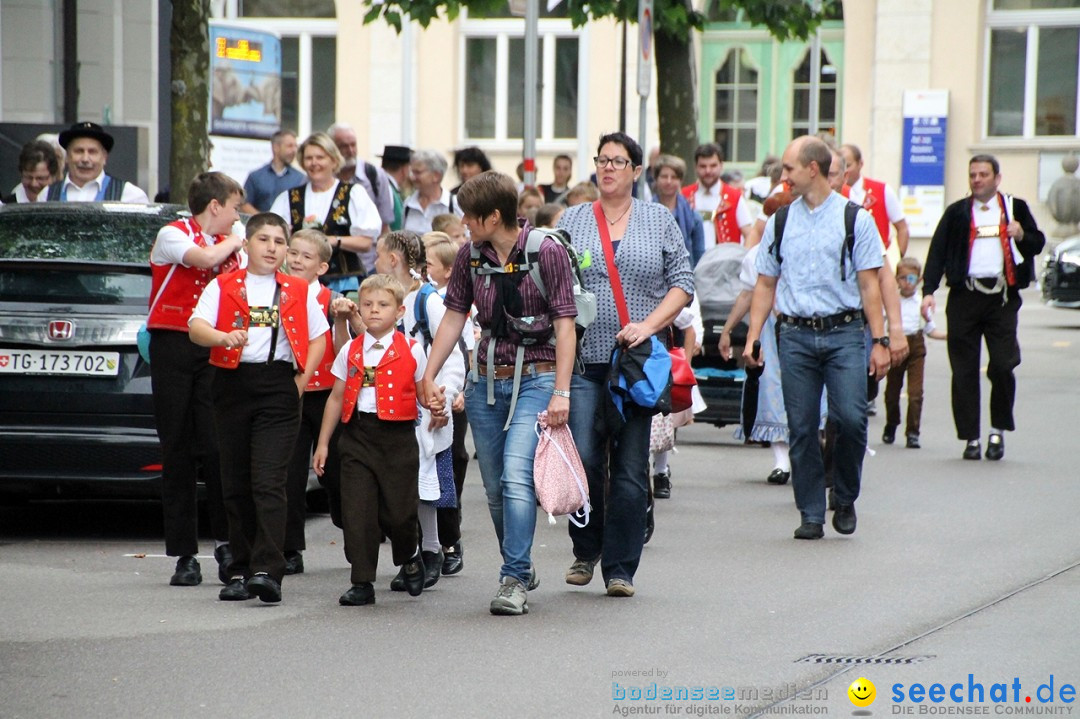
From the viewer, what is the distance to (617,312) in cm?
762

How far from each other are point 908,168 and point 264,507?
27539 mm

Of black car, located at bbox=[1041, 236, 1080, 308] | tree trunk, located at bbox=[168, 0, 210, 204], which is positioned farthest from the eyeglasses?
black car, located at bbox=[1041, 236, 1080, 308]

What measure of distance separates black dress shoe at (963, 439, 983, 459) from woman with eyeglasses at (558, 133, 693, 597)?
19.0 feet

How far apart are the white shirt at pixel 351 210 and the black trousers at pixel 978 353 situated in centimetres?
444

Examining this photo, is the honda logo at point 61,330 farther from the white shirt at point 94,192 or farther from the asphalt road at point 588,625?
the white shirt at point 94,192

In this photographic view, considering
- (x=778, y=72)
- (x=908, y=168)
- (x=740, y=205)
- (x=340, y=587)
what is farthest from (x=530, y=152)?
(x=778, y=72)

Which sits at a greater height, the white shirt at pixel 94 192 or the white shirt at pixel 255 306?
the white shirt at pixel 94 192

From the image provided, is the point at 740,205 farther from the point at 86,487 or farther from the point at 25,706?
the point at 25,706

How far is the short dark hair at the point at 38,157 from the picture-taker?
1193 cm

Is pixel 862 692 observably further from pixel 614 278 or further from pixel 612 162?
pixel 612 162

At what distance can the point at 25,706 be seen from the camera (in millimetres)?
5723

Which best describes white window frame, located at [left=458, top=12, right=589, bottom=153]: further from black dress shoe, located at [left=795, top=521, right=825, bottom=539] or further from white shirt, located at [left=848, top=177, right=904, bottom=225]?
black dress shoe, located at [left=795, top=521, right=825, bottom=539]

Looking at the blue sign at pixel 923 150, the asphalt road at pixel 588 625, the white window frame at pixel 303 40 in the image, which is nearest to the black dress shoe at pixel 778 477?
the asphalt road at pixel 588 625

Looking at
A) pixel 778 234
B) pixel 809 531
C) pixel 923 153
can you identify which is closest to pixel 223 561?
pixel 809 531
